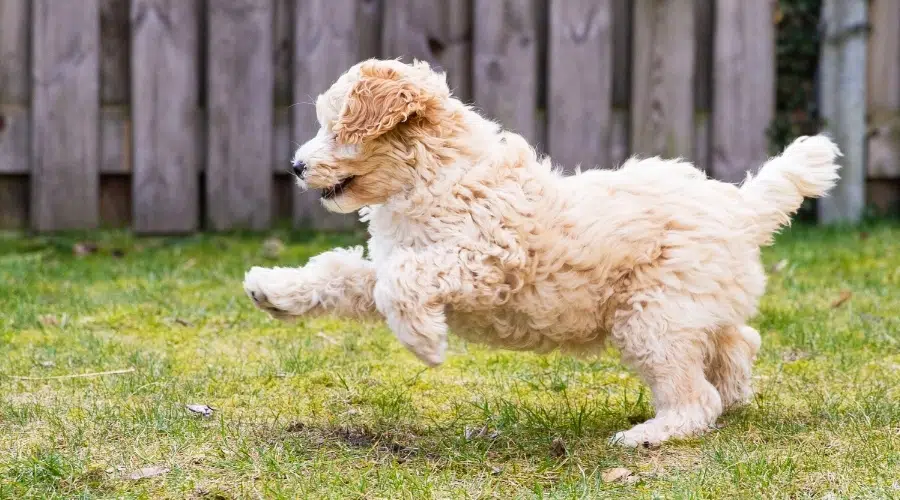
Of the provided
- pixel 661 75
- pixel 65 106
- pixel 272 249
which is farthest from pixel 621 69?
pixel 65 106

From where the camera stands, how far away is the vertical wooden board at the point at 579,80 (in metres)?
7.51

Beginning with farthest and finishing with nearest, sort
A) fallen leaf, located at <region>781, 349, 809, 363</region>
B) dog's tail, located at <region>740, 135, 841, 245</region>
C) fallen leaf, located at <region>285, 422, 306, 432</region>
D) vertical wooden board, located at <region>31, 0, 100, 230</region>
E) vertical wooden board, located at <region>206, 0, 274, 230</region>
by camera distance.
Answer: vertical wooden board, located at <region>206, 0, 274, 230</region> < vertical wooden board, located at <region>31, 0, 100, 230</region> < fallen leaf, located at <region>781, 349, 809, 363</region> < dog's tail, located at <region>740, 135, 841, 245</region> < fallen leaf, located at <region>285, 422, 306, 432</region>

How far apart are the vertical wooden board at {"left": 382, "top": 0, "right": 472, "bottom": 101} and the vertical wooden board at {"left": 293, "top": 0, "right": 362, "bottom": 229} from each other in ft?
0.77

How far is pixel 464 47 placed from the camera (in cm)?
761

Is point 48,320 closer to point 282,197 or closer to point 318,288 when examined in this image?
point 318,288

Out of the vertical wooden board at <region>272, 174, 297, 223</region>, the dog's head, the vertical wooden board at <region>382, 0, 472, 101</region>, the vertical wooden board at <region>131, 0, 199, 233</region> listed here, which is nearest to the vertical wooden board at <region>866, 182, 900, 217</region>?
the vertical wooden board at <region>382, 0, 472, 101</region>

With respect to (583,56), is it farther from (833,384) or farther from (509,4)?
(833,384)

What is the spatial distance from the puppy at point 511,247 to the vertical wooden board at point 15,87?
422 cm

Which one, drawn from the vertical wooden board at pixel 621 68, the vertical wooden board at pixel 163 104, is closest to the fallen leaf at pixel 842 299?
the vertical wooden board at pixel 621 68

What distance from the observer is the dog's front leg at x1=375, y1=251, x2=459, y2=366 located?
334 centimetres

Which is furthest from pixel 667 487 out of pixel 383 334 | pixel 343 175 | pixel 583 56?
pixel 583 56

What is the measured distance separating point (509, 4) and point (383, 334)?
9.94 feet

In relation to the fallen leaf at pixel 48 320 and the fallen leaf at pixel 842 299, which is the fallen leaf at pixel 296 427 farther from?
the fallen leaf at pixel 842 299

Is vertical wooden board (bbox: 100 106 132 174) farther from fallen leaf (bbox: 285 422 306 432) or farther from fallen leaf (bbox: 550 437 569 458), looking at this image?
fallen leaf (bbox: 550 437 569 458)
